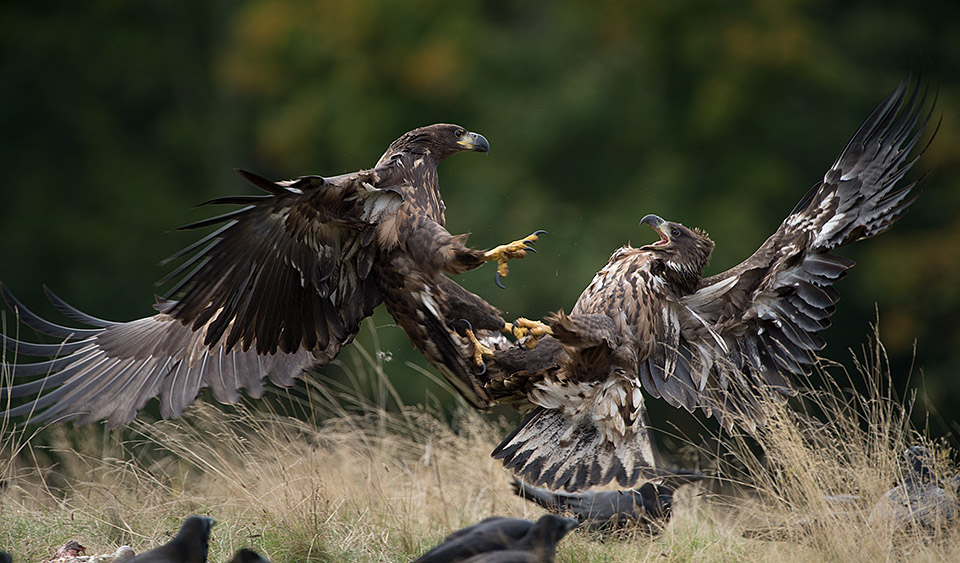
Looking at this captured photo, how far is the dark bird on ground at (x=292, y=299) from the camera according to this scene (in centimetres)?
364

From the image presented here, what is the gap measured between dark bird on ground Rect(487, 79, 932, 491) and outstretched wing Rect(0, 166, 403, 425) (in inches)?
29.4

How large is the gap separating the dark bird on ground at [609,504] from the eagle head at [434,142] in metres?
1.49

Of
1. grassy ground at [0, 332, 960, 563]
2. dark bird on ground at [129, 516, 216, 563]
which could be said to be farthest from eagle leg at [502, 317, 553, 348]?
dark bird on ground at [129, 516, 216, 563]

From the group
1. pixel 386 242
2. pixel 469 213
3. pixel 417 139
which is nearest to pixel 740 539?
pixel 386 242

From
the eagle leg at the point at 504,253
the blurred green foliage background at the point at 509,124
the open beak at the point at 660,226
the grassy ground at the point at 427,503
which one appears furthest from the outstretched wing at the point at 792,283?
the blurred green foliage background at the point at 509,124

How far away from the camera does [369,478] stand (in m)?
4.27

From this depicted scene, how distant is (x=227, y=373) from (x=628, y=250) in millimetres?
1981

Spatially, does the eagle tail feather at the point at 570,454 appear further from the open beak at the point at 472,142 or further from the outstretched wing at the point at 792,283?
the open beak at the point at 472,142

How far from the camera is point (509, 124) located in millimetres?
10609

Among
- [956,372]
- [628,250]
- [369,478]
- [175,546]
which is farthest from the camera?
[956,372]

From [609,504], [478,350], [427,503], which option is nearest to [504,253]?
[478,350]

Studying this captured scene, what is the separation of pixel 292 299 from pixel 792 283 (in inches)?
87.7

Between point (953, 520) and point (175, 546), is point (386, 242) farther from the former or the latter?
point (953, 520)

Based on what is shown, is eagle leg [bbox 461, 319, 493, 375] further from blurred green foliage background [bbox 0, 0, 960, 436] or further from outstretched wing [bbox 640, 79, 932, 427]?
blurred green foliage background [bbox 0, 0, 960, 436]
